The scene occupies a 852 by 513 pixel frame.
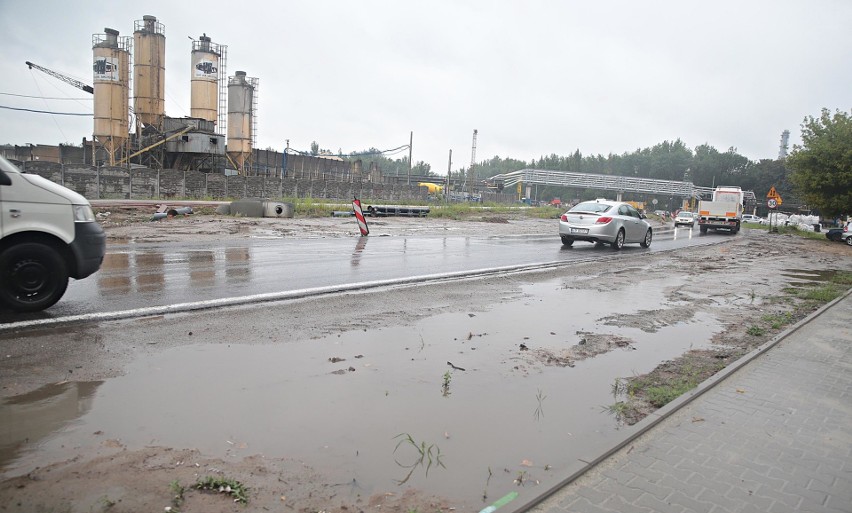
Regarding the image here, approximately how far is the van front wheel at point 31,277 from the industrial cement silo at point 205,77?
2077 inches

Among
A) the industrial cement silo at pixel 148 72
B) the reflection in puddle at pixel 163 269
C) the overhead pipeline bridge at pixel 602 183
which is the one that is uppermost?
Answer: the industrial cement silo at pixel 148 72

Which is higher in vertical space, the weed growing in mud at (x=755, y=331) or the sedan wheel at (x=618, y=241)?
the sedan wheel at (x=618, y=241)

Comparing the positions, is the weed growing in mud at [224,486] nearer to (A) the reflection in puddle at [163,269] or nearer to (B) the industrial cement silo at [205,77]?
(A) the reflection in puddle at [163,269]

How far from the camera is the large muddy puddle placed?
3629mm

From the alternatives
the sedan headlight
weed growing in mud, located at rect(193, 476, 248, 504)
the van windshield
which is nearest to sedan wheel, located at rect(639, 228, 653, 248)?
the sedan headlight

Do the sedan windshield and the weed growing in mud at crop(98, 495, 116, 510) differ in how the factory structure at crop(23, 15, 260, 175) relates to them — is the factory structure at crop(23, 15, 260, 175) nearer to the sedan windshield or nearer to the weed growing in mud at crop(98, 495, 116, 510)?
the sedan windshield

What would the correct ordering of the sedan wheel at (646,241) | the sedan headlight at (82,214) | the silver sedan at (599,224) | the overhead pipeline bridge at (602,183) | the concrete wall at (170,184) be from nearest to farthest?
1. the sedan headlight at (82,214)
2. the silver sedan at (599,224)
3. the sedan wheel at (646,241)
4. the concrete wall at (170,184)
5. the overhead pipeline bridge at (602,183)

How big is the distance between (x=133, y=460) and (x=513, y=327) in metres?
4.98

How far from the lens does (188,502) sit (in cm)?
305

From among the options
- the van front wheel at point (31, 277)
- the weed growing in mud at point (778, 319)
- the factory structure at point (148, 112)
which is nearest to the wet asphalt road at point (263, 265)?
the van front wheel at point (31, 277)

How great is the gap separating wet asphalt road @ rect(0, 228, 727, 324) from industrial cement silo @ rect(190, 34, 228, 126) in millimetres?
43326

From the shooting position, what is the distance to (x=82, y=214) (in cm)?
699

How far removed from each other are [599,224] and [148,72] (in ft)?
157

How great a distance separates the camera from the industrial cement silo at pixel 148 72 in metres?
51.4
